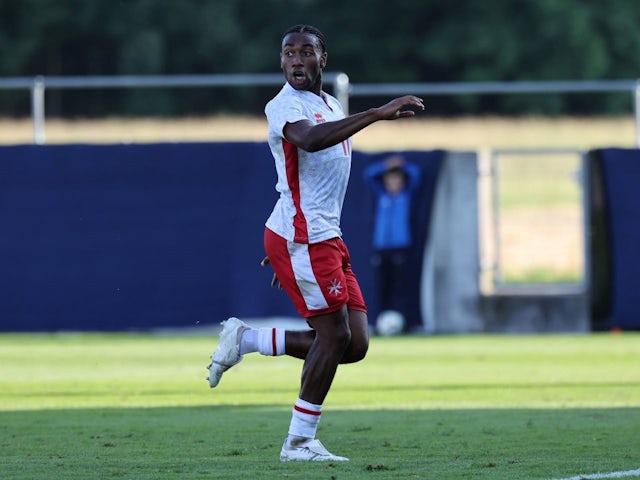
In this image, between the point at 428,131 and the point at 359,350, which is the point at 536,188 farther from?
the point at 359,350

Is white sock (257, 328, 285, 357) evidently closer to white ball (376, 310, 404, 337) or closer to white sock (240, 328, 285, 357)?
white sock (240, 328, 285, 357)

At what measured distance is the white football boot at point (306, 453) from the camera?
7340 millimetres

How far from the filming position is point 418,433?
28.6ft

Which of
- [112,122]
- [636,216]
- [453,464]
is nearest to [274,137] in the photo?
[453,464]

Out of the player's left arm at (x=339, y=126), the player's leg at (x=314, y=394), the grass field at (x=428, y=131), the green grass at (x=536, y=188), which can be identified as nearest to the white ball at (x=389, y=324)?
the green grass at (x=536, y=188)

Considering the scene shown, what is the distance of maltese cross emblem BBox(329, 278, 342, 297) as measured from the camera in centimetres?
741

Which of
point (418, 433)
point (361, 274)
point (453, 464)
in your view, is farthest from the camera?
point (361, 274)

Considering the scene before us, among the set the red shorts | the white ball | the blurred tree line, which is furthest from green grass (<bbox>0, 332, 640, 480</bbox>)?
the blurred tree line

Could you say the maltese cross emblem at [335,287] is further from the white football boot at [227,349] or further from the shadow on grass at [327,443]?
the shadow on grass at [327,443]

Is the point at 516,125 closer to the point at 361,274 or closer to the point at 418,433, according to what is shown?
the point at 361,274

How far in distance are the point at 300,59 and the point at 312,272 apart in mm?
1065

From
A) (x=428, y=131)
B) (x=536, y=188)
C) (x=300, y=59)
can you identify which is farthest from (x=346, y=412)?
(x=428, y=131)

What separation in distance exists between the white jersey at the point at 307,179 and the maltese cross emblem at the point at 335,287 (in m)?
0.22

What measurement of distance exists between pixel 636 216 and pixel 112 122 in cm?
1328
